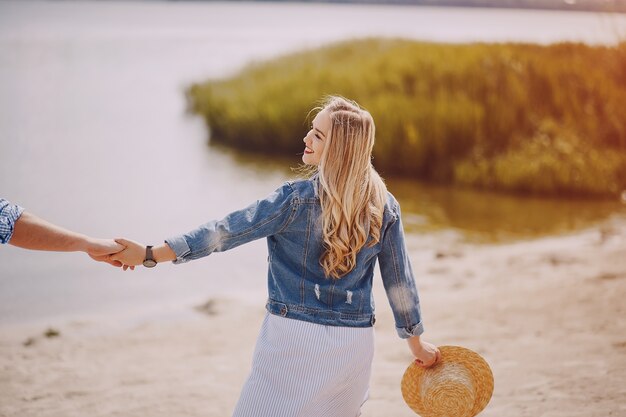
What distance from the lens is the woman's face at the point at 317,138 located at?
2.80 metres

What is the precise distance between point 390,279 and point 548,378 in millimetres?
2188

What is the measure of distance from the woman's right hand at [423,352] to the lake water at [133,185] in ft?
13.8

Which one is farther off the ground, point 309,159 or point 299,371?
point 309,159

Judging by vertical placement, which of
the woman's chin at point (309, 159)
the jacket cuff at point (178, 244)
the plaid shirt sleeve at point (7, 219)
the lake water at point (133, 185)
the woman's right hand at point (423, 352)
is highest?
the woman's chin at point (309, 159)

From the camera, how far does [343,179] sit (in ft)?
9.16

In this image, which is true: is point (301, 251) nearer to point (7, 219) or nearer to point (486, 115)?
point (7, 219)

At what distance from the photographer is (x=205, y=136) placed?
1827cm

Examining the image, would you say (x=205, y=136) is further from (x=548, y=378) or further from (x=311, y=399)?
(x=311, y=399)

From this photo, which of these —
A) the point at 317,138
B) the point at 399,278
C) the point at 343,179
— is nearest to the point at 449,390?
the point at 399,278

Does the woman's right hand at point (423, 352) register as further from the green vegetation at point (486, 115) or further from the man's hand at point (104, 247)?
the green vegetation at point (486, 115)

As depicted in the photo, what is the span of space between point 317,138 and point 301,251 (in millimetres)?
399

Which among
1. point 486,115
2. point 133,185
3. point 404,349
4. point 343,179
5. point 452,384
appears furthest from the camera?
point 133,185

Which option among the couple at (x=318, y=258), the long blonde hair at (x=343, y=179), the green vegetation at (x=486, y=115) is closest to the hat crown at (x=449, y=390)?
the couple at (x=318, y=258)

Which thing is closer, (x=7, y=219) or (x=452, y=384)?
(x=7, y=219)
